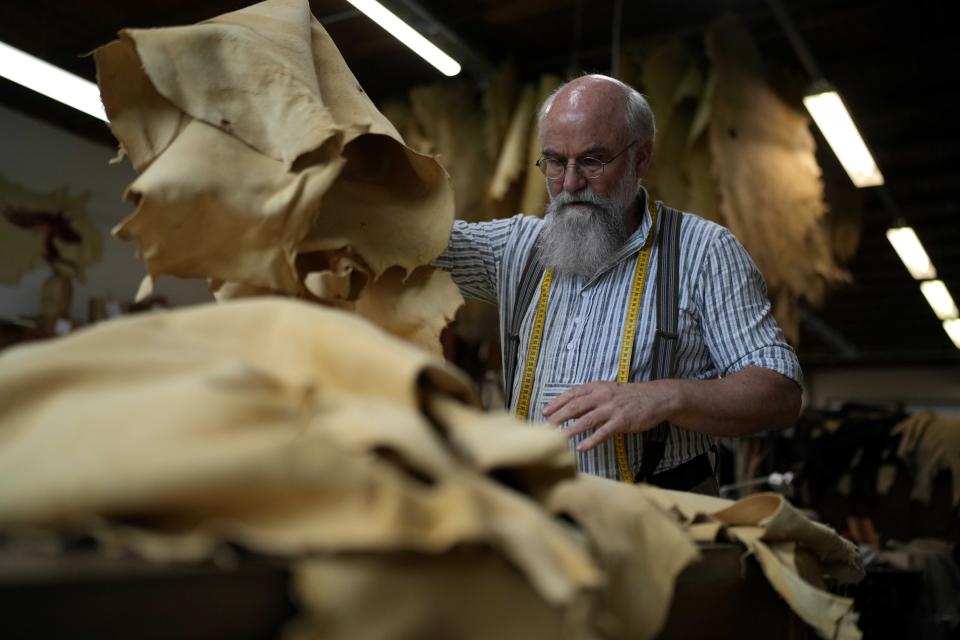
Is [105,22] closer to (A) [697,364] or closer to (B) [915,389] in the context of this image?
(A) [697,364]

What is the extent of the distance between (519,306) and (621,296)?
227mm

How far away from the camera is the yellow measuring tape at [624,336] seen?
157cm

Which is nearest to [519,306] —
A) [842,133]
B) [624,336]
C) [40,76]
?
[624,336]

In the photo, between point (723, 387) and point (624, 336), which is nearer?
point (723, 387)

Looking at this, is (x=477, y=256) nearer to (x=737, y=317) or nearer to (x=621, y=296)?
(x=621, y=296)

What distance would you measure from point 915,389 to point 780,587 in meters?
15.2

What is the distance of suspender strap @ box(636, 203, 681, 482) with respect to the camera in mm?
1572

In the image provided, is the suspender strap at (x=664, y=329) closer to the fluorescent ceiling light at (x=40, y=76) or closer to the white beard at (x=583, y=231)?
the white beard at (x=583, y=231)

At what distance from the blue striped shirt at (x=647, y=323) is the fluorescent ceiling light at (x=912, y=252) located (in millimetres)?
5866

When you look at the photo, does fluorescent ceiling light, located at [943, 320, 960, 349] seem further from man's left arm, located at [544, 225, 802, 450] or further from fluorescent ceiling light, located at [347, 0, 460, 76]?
man's left arm, located at [544, 225, 802, 450]

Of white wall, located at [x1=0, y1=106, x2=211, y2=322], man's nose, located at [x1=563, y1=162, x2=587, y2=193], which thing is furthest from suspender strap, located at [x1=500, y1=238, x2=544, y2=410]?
white wall, located at [x1=0, y1=106, x2=211, y2=322]

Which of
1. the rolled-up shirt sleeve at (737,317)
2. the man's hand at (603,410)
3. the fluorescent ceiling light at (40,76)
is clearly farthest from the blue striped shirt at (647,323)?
the fluorescent ceiling light at (40,76)

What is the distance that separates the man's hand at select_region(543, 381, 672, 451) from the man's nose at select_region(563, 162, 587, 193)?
0.57 metres

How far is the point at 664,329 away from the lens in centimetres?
163
